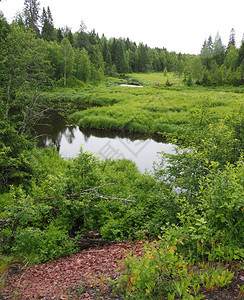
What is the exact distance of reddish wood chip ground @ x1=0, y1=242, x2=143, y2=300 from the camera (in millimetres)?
3979

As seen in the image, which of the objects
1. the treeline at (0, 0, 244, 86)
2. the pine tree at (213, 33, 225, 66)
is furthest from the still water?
the pine tree at (213, 33, 225, 66)

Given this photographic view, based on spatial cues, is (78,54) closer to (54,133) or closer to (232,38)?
(54,133)

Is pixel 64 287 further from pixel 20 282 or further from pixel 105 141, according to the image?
pixel 105 141

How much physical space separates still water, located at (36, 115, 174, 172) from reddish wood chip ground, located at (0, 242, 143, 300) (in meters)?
8.22

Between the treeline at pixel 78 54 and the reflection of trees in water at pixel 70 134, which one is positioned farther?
the reflection of trees in water at pixel 70 134

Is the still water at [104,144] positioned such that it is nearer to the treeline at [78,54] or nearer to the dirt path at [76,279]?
the treeline at [78,54]

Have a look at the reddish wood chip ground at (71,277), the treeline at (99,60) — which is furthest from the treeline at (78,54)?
the reddish wood chip ground at (71,277)

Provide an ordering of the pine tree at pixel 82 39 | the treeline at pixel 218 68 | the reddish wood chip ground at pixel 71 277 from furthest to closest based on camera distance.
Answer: the pine tree at pixel 82 39
the treeline at pixel 218 68
the reddish wood chip ground at pixel 71 277

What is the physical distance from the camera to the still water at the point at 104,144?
15.5 meters

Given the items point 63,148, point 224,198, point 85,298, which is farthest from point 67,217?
point 63,148

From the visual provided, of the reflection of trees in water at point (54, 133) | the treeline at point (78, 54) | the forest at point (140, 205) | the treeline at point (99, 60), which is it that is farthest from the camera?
the treeline at point (99, 60)

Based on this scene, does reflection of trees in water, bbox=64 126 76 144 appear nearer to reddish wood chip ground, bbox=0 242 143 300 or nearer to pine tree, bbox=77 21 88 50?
reddish wood chip ground, bbox=0 242 143 300

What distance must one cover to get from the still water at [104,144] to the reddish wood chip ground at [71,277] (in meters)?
8.22

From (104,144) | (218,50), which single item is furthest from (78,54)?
(218,50)
